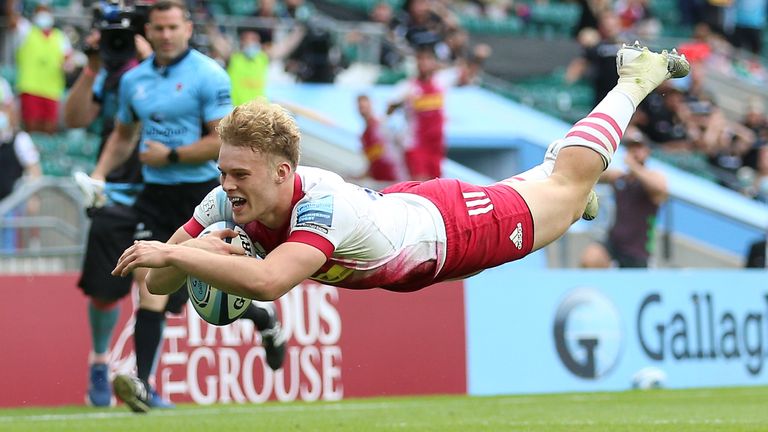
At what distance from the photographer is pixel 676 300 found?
14156mm

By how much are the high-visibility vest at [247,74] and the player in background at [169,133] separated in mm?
7145

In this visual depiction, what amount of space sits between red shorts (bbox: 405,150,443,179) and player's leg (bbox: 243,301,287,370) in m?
6.85

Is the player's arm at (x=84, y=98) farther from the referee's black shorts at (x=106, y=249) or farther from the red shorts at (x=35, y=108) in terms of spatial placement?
the red shorts at (x=35, y=108)

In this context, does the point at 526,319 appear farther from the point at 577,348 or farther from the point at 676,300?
the point at 676,300

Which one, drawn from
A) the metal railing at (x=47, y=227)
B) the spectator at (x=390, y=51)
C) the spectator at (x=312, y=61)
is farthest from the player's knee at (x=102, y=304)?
the spectator at (x=390, y=51)

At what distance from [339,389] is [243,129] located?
20.3 feet

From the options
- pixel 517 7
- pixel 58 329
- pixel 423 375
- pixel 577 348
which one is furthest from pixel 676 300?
pixel 517 7

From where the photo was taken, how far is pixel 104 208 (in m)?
10.2

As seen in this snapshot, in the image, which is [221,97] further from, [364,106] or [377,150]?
[377,150]

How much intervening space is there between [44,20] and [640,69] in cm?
1061

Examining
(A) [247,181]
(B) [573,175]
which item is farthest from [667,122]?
(A) [247,181]

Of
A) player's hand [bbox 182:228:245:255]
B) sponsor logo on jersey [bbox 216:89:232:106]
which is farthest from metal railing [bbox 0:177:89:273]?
player's hand [bbox 182:228:245:255]

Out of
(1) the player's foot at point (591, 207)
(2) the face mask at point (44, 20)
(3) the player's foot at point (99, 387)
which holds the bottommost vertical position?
(3) the player's foot at point (99, 387)

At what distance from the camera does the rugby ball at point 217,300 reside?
671 centimetres
